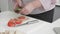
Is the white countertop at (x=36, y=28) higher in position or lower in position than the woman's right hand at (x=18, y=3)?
lower

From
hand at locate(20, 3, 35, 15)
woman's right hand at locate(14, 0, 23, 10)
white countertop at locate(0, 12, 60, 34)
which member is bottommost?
white countertop at locate(0, 12, 60, 34)

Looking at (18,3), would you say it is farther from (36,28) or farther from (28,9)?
(36,28)

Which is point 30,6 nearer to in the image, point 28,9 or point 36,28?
point 28,9

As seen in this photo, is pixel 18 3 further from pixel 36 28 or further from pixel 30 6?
pixel 36 28

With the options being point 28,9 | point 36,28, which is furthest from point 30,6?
point 36,28

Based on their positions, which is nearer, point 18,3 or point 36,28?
point 36,28

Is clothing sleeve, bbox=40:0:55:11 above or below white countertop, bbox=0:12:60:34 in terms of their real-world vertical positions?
above

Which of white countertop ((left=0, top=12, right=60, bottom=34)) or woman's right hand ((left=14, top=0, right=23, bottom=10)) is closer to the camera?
white countertop ((left=0, top=12, right=60, bottom=34))

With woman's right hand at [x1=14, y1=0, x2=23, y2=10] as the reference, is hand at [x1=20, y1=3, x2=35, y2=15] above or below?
below

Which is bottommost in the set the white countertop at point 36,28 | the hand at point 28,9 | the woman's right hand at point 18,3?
the white countertop at point 36,28

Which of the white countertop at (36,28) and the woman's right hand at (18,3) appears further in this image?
the woman's right hand at (18,3)

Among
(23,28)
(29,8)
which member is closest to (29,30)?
(23,28)

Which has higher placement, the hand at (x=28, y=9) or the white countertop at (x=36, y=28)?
the hand at (x=28, y=9)

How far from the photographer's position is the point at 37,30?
1.72 ft
